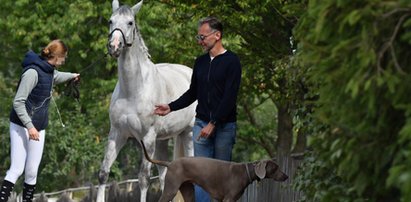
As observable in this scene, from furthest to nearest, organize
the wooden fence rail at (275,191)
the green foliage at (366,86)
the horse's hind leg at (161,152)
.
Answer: the horse's hind leg at (161,152) → the wooden fence rail at (275,191) → the green foliage at (366,86)

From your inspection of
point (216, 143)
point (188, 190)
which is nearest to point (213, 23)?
point (216, 143)

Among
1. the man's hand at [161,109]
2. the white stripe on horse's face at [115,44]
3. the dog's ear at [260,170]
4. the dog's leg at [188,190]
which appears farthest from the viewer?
the white stripe on horse's face at [115,44]

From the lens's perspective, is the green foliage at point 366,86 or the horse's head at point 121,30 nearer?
the green foliage at point 366,86

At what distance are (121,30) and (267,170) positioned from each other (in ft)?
13.5

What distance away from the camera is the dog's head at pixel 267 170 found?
11.5 metres

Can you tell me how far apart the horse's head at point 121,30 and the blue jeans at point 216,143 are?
2.81 metres

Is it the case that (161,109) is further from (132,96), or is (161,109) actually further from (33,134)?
(132,96)

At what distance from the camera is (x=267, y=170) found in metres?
11.7

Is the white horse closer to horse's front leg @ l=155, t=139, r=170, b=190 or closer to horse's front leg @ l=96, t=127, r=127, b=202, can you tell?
horse's front leg @ l=96, t=127, r=127, b=202

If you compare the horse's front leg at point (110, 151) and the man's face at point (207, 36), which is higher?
the man's face at point (207, 36)

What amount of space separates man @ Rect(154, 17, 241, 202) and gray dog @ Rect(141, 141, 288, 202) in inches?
17.7

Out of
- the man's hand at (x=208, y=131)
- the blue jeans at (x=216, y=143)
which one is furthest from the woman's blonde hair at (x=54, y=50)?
the man's hand at (x=208, y=131)

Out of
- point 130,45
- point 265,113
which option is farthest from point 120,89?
point 265,113

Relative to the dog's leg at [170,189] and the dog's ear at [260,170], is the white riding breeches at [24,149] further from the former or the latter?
the dog's ear at [260,170]
